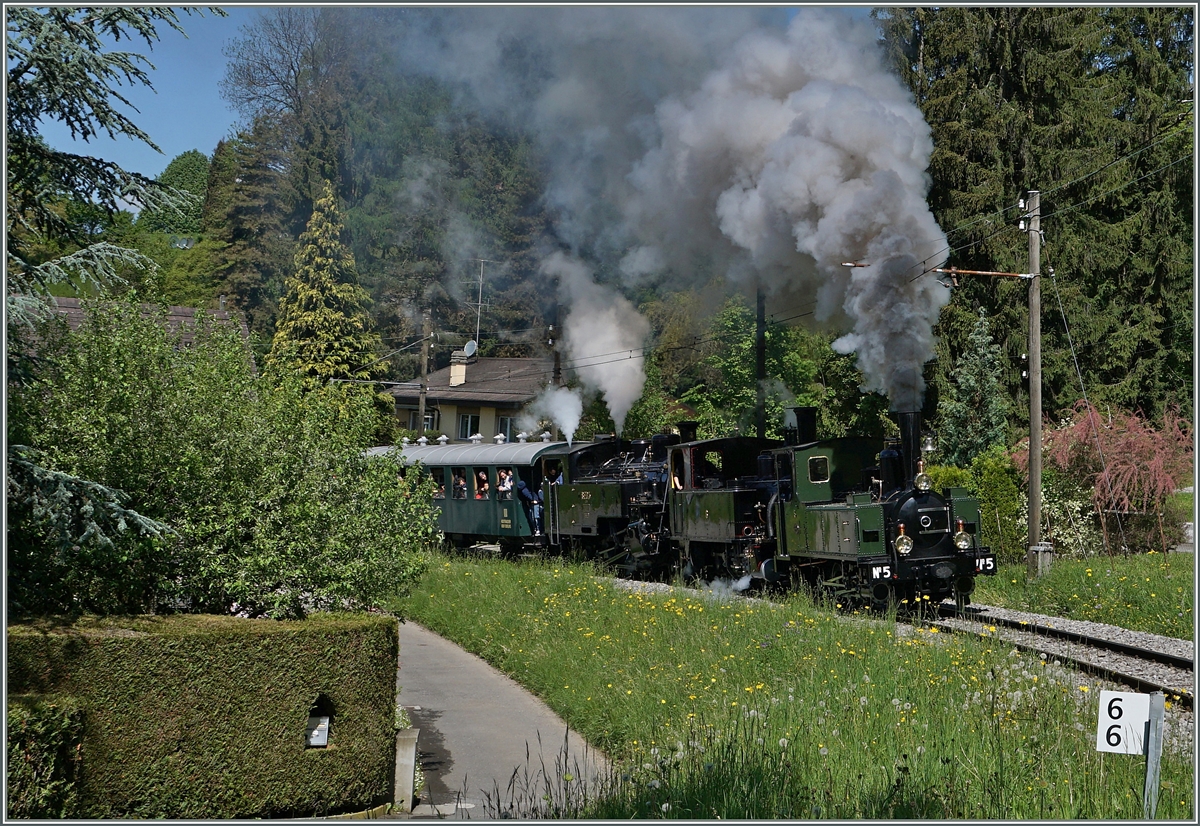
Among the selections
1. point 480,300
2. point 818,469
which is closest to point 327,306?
point 480,300

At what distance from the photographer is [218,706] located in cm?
741

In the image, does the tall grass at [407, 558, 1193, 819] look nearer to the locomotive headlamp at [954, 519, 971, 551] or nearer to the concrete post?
the concrete post

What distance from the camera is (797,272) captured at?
18312 mm

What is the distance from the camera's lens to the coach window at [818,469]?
1459cm

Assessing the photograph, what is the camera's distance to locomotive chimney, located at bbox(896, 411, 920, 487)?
1358cm

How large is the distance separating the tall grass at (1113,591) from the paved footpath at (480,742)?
7929 mm

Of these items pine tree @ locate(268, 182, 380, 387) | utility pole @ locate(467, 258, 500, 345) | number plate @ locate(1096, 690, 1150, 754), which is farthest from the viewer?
utility pole @ locate(467, 258, 500, 345)

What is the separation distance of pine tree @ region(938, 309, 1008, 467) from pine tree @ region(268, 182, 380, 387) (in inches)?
853

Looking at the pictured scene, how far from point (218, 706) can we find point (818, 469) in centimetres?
915

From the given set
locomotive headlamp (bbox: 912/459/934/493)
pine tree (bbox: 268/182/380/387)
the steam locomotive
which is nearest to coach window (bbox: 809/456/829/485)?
the steam locomotive

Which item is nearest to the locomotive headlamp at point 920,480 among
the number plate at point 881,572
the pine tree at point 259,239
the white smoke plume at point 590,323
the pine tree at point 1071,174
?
the number plate at point 881,572

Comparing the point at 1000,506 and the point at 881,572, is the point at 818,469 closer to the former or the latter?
the point at 881,572

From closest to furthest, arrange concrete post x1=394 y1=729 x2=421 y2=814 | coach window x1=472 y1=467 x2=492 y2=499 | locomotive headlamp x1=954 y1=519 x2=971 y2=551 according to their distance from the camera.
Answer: concrete post x1=394 y1=729 x2=421 y2=814 → locomotive headlamp x1=954 y1=519 x2=971 y2=551 → coach window x1=472 y1=467 x2=492 y2=499

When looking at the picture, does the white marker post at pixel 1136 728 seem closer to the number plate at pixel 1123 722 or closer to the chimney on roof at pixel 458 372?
the number plate at pixel 1123 722
